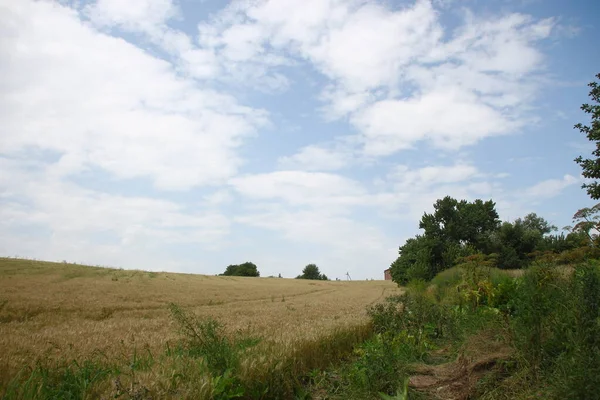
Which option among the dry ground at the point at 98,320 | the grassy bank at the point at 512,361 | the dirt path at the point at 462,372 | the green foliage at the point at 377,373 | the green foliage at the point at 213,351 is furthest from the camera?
the dry ground at the point at 98,320

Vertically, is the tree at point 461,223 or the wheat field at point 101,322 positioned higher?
the tree at point 461,223

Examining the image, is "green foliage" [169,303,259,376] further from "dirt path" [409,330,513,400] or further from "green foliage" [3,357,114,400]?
"dirt path" [409,330,513,400]

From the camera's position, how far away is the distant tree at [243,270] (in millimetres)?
70938

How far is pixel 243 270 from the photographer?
71.0 metres

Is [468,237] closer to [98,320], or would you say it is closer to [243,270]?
[98,320]

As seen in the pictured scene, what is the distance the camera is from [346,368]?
549 centimetres

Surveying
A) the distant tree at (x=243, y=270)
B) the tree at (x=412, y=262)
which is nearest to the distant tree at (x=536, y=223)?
the tree at (x=412, y=262)

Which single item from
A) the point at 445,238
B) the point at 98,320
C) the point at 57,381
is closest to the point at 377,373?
the point at 57,381

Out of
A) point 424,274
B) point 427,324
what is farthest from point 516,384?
point 424,274

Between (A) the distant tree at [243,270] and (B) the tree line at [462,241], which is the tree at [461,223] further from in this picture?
(A) the distant tree at [243,270]

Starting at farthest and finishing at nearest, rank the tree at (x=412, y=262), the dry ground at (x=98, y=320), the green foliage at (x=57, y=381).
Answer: the tree at (x=412, y=262), the dry ground at (x=98, y=320), the green foliage at (x=57, y=381)

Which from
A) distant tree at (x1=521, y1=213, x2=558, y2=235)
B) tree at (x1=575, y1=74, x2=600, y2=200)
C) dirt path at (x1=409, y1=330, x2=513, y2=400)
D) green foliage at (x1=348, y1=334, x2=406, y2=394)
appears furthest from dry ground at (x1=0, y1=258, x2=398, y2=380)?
distant tree at (x1=521, y1=213, x2=558, y2=235)

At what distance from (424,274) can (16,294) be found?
24657 millimetres

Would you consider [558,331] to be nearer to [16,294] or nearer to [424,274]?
[16,294]
